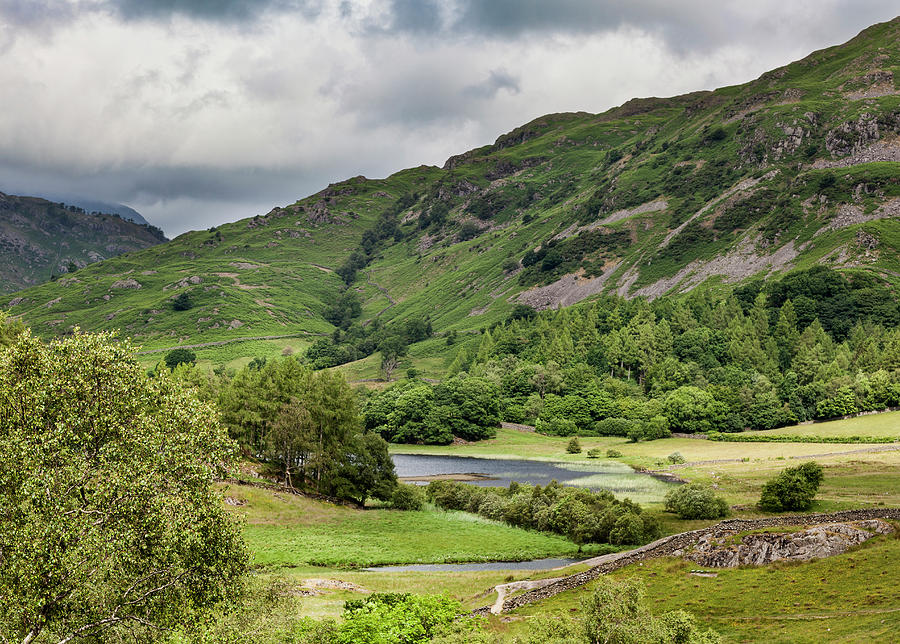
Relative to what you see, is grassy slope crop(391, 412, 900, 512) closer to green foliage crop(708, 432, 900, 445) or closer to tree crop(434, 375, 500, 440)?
green foliage crop(708, 432, 900, 445)

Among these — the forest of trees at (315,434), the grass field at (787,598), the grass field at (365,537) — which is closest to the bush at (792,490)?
the grass field at (787,598)

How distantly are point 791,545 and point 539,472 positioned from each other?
79.0m

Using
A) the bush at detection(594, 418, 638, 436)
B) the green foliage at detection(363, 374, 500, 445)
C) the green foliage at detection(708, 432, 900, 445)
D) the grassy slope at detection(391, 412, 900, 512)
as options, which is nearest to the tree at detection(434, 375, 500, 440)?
the green foliage at detection(363, 374, 500, 445)

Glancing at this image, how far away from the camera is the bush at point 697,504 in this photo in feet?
288

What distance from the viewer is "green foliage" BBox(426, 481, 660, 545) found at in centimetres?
8294

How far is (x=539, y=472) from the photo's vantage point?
466 ft

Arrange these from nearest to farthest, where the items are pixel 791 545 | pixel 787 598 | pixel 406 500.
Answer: pixel 787 598, pixel 791 545, pixel 406 500

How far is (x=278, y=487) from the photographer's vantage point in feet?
322

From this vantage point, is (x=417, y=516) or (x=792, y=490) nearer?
(x=792, y=490)

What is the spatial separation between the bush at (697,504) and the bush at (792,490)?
19.5ft

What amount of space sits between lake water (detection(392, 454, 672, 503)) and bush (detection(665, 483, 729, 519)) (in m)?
10.4

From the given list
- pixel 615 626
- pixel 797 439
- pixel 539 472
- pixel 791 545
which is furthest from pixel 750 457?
pixel 615 626

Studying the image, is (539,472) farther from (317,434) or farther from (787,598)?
(787,598)

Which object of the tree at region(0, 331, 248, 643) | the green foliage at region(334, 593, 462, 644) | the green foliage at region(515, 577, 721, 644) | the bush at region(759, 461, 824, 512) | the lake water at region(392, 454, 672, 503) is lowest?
the lake water at region(392, 454, 672, 503)
